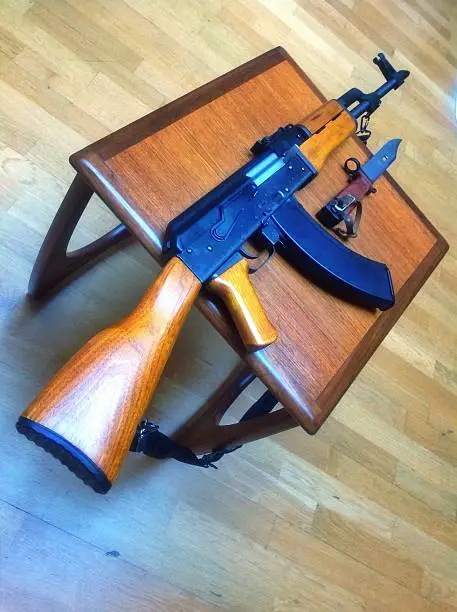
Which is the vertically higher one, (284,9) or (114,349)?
(284,9)

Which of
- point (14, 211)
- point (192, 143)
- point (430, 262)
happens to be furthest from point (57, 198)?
point (430, 262)

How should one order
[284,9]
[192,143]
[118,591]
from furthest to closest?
1. [284,9]
2. [118,591]
3. [192,143]

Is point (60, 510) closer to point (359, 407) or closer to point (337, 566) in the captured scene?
point (337, 566)

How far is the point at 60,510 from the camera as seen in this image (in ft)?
2.72

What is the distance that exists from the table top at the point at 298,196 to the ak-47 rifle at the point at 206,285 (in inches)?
1.3

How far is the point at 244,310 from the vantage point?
0.60 meters

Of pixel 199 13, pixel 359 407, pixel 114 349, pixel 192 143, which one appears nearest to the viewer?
pixel 114 349

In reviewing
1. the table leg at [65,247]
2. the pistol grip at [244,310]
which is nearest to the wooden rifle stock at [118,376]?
the pistol grip at [244,310]

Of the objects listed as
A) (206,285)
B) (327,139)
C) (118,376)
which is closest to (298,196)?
(327,139)

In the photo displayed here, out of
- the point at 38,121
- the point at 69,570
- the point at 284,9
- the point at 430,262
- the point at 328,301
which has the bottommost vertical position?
the point at 69,570

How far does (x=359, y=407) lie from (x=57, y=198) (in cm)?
77

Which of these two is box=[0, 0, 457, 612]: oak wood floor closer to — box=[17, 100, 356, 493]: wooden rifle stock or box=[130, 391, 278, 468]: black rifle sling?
box=[130, 391, 278, 468]: black rifle sling

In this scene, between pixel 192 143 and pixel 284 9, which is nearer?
pixel 192 143

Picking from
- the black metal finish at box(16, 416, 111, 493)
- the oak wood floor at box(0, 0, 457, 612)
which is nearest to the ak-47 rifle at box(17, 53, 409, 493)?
the black metal finish at box(16, 416, 111, 493)
